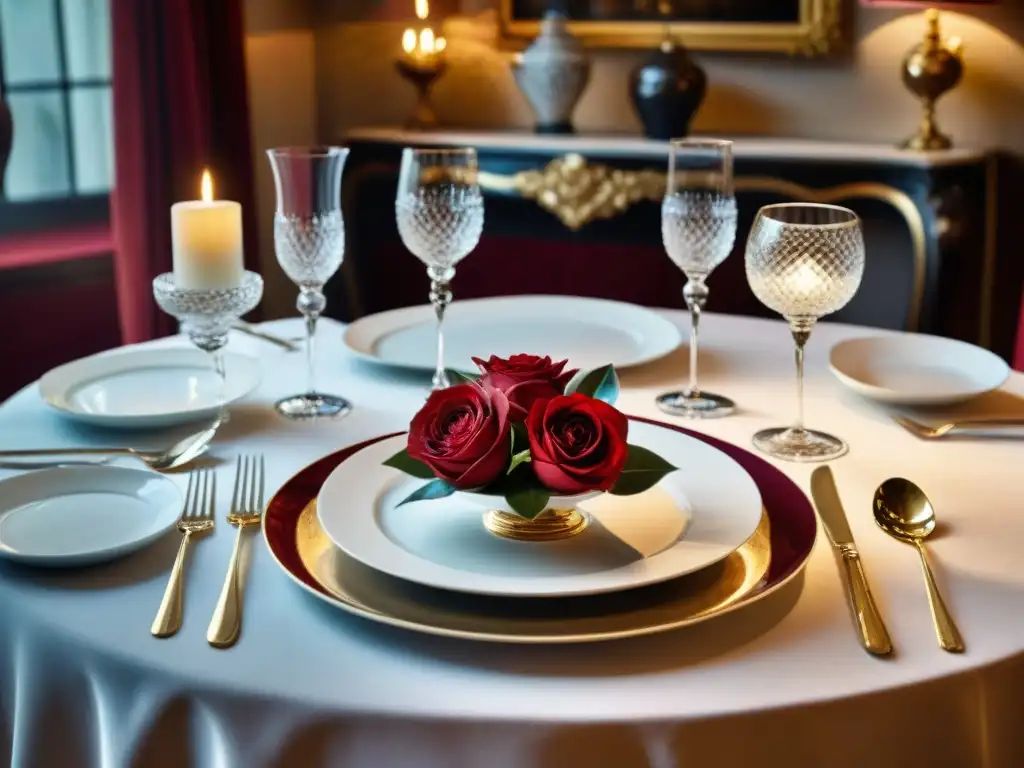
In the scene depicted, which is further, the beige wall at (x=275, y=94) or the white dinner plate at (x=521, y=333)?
the beige wall at (x=275, y=94)

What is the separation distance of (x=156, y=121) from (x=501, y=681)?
6.58ft

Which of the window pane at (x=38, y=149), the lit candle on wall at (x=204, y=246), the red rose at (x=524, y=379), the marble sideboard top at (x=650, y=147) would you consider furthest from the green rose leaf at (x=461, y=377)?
the window pane at (x=38, y=149)

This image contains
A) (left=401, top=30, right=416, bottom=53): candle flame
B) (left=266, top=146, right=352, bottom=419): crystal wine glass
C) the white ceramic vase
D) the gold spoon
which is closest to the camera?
the gold spoon

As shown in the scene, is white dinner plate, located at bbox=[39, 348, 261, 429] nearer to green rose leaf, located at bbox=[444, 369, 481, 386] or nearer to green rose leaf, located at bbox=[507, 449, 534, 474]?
green rose leaf, located at bbox=[444, 369, 481, 386]

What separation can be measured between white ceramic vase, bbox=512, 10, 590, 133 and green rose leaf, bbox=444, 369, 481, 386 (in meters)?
1.88

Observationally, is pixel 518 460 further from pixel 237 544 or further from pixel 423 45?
pixel 423 45

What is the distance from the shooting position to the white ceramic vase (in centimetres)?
261

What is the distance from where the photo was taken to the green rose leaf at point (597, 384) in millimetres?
796

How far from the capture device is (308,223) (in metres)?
1.12

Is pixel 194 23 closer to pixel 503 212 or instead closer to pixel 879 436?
pixel 503 212

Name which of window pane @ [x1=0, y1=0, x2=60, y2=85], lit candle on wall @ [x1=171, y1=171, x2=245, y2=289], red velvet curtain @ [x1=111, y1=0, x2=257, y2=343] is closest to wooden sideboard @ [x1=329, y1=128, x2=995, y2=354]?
red velvet curtain @ [x1=111, y1=0, x2=257, y2=343]

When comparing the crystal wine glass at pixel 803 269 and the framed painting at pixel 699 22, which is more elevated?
the framed painting at pixel 699 22

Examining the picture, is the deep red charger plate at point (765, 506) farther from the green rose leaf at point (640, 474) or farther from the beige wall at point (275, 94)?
the beige wall at point (275, 94)

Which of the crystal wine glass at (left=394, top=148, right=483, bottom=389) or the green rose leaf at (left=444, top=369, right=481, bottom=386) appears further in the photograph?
the crystal wine glass at (left=394, top=148, right=483, bottom=389)
